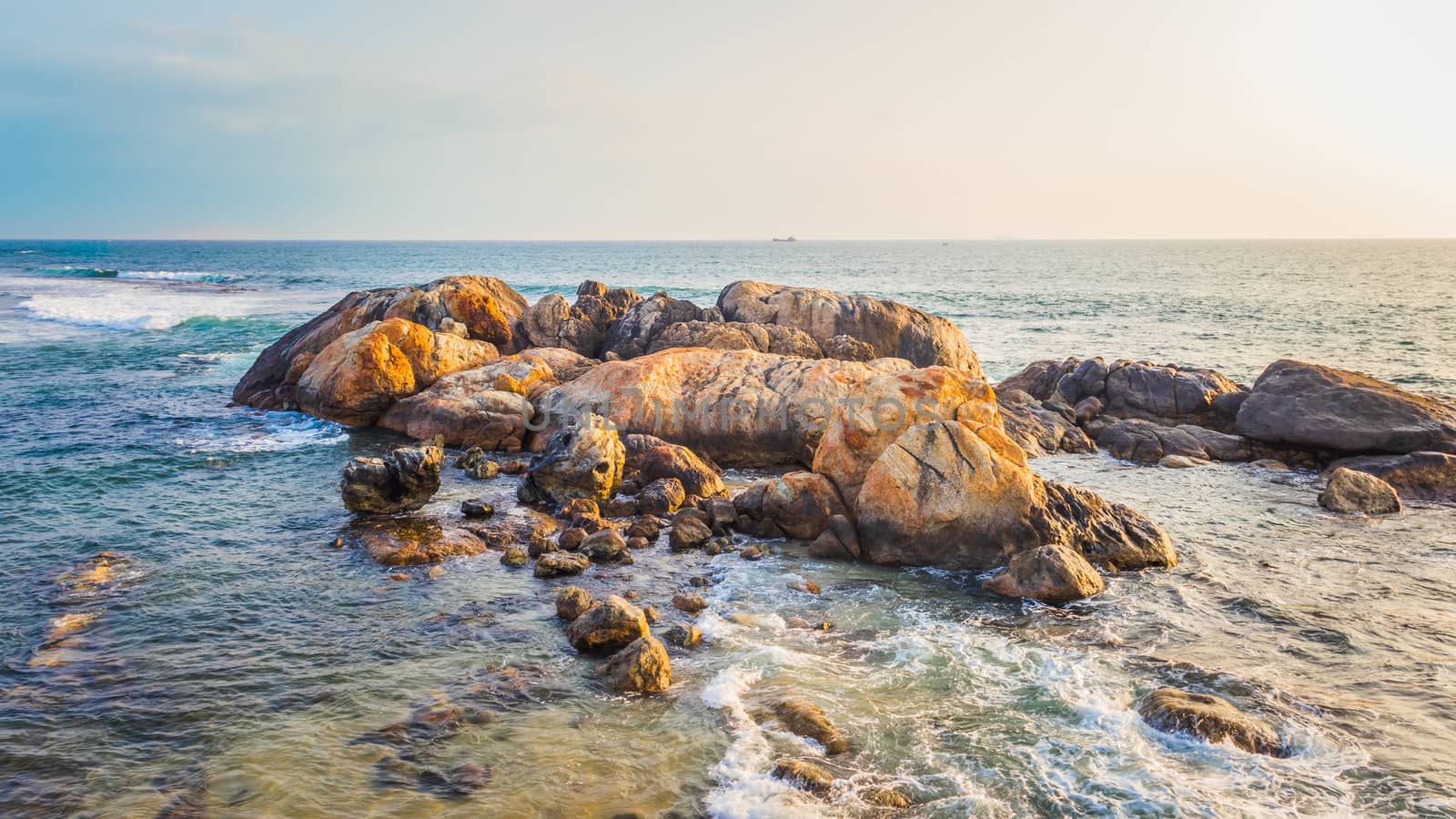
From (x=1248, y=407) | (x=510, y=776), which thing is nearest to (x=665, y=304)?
(x=1248, y=407)

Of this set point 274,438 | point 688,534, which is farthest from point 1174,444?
point 274,438

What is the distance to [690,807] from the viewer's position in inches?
290

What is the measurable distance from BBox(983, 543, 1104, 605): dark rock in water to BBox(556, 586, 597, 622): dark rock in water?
598 centimetres

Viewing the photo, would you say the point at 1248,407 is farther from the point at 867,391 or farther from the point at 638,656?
the point at 638,656

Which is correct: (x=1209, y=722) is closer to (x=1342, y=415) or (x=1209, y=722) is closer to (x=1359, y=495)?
(x=1359, y=495)

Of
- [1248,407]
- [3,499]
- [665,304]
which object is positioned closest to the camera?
[3,499]

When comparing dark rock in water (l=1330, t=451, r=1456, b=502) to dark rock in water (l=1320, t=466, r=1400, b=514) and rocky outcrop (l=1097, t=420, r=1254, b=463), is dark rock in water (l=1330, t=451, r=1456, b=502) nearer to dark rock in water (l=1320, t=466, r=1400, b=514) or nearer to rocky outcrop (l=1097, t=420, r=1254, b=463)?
dark rock in water (l=1320, t=466, r=1400, b=514)

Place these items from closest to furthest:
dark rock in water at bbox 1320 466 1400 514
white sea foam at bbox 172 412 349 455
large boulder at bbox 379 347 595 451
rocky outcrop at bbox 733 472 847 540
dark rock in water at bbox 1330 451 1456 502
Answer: rocky outcrop at bbox 733 472 847 540
dark rock in water at bbox 1320 466 1400 514
dark rock in water at bbox 1330 451 1456 502
white sea foam at bbox 172 412 349 455
large boulder at bbox 379 347 595 451

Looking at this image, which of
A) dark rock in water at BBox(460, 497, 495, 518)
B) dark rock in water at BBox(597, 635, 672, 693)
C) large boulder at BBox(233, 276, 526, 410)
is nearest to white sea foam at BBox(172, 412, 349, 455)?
large boulder at BBox(233, 276, 526, 410)

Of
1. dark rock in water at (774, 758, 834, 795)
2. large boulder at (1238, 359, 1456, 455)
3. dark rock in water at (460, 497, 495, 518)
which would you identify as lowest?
dark rock in water at (774, 758, 834, 795)

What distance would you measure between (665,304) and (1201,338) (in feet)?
99.7

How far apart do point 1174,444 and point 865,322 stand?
979 centimetres

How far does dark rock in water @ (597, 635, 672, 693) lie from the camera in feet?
30.6

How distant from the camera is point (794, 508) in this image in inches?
579
